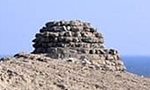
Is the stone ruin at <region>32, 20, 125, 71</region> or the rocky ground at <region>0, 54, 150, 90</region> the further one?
the stone ruin at <region>32, 20, 125, 71</region>

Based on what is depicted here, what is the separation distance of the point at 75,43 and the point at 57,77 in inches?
327

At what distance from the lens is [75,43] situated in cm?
2772

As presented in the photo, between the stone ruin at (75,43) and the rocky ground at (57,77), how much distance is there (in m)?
2.41

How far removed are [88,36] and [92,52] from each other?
98cm

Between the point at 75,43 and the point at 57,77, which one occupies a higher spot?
the point at 75,43

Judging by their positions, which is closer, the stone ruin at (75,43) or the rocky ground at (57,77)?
the rocky ground at (57,77)

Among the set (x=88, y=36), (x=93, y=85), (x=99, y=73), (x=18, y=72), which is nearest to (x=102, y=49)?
(x=88, y=36)

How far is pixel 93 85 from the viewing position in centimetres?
1992

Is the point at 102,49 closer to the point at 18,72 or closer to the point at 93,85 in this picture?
the point at 93,85

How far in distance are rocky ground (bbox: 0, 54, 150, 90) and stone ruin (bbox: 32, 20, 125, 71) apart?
2414mm

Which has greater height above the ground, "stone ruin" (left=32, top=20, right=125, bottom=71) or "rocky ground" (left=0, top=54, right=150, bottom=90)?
"stone ruin" (left=32, top=20, right=125, bottom=71)

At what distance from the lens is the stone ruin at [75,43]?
2716 cm

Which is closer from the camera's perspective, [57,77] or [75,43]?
[57,77]

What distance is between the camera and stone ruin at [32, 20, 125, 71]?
2716 cm
